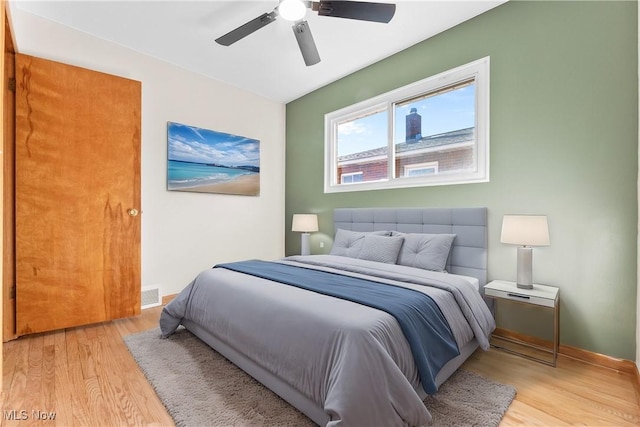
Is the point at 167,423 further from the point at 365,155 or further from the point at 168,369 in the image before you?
the point at 365,155

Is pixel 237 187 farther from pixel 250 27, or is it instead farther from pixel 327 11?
pixel 327 11

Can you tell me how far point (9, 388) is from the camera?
6.18 ft

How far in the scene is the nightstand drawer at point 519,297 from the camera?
2.15 m

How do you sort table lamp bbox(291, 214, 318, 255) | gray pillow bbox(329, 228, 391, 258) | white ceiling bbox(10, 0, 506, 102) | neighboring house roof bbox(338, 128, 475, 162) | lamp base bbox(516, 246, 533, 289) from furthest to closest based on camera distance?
table lamp bbox(291, 214, 318, 255)
gray pillow bbox(329, 228, 391, 258)
neighboring house roof bbox(338, 128, 475, 162)
white ceiling bbox(10, 0, 506, 102)
lamp base bbox(516, 246, 533, 289)

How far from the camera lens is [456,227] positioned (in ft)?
9.57

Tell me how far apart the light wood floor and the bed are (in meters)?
0.36

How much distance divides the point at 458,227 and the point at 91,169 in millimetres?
3497

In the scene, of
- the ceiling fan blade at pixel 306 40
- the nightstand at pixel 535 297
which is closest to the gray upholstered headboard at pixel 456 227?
the nightstand at pixel 535 297

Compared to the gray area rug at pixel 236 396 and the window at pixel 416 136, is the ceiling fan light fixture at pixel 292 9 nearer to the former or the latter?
the window at pixel 416 136

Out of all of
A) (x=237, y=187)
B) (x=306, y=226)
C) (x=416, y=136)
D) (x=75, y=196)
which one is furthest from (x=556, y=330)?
(x=75, y=196)

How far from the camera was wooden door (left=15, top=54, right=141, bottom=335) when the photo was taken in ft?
8.57

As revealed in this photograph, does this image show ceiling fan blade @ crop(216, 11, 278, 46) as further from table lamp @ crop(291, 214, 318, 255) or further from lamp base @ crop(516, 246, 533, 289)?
lamp base @ crop(516, 246, 533, 289)

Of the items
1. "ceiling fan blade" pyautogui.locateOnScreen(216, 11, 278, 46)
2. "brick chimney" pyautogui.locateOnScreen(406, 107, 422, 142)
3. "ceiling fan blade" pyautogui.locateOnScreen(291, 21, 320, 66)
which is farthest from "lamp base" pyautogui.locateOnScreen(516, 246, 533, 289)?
"ceiling fan blade" pyautogui.locateOnScreen(216, 11, 278, 46)

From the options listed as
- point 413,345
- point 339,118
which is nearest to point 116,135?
point 339,118
